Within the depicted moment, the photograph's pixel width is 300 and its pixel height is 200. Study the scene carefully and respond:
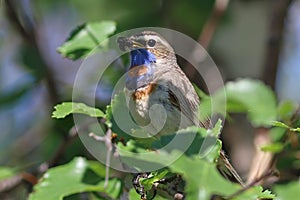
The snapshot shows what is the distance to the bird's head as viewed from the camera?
8.04 ft

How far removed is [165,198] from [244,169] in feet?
5.17

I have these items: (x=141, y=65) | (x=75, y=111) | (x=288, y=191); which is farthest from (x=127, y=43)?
(x=288, y=191)

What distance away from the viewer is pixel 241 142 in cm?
359

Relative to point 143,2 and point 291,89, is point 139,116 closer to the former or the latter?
point 143,2

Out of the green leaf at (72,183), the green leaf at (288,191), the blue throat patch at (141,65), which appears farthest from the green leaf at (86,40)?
the green leaf at (288,191)

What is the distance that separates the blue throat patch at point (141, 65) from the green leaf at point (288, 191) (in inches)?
38.0

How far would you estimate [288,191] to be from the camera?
1.42 metres

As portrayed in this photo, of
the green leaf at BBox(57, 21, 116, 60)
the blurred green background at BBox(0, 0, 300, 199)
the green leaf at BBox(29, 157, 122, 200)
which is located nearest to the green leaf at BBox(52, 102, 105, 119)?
the green leaf at BBox(29, 157, 122, 200)

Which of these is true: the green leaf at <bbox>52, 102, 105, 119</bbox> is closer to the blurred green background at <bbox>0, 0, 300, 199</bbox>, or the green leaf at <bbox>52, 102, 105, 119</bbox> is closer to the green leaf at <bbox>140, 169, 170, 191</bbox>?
the green leaf at <bbox>140, 169, 170, 191</bbox>

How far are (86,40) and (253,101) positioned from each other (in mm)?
794

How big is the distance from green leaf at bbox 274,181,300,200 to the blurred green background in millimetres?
1415

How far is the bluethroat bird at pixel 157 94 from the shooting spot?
7.21 feet

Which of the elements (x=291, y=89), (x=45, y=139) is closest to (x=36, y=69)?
(x=45, y=139)

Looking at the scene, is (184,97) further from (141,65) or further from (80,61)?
(80,61)
